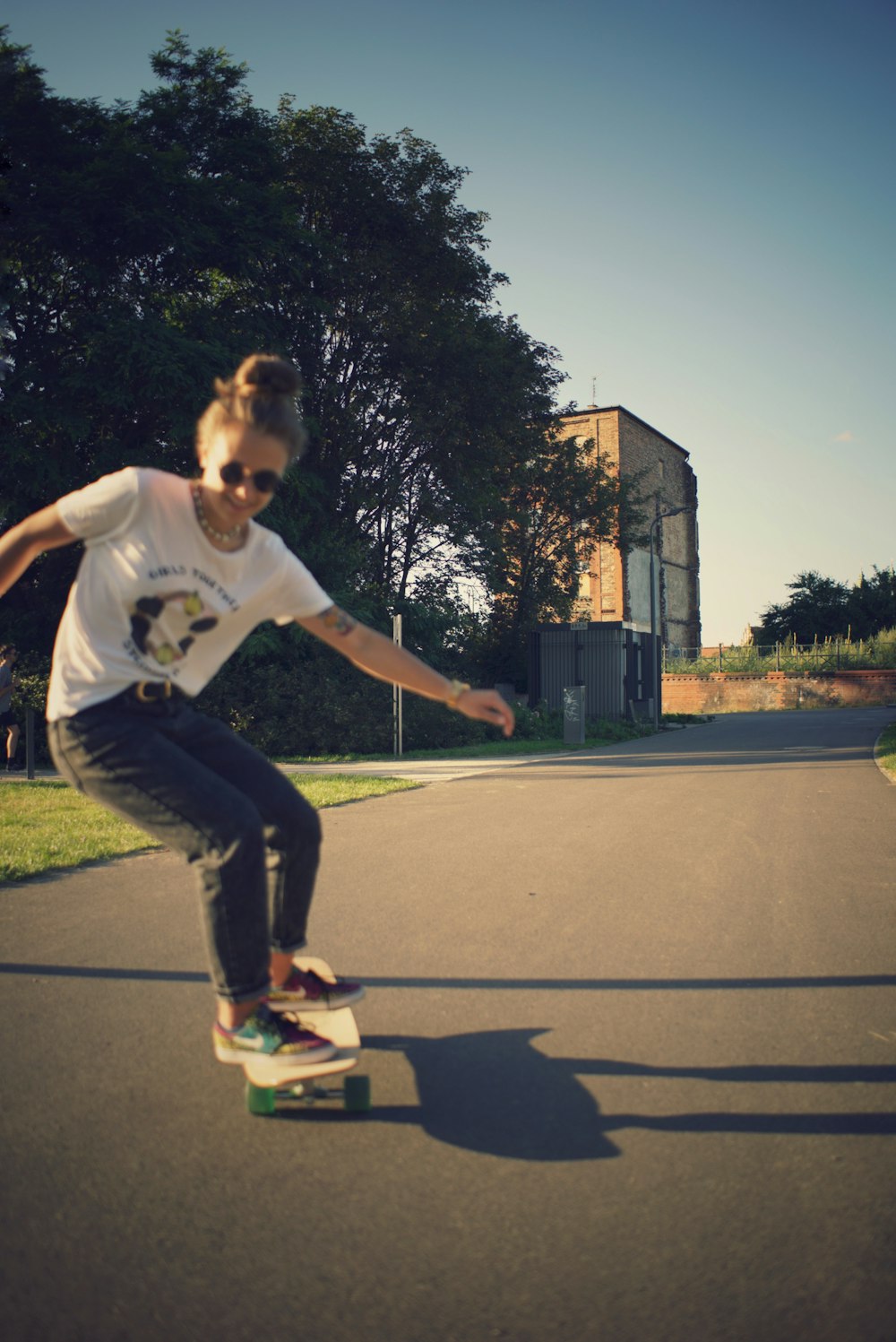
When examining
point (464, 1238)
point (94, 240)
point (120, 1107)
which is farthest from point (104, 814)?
point (94, 240)

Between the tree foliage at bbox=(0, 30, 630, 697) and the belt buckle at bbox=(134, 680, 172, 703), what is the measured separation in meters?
15.2

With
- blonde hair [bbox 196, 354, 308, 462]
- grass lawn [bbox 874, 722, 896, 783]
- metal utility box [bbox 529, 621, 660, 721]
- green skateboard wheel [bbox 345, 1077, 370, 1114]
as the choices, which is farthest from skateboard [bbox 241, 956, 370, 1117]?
metal utility box [bbox 529, 621, 660, 721]

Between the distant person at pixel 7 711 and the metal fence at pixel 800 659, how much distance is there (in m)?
38.5

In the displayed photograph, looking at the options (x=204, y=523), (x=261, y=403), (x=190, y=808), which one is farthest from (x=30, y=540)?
(x=190, y=808)

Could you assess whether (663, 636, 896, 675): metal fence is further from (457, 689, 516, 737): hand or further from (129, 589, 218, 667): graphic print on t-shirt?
(129, 589, 218, 667): graphic print on t-shirt

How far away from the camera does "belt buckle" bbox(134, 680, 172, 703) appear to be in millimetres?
2824

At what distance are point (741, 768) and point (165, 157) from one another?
555 inches

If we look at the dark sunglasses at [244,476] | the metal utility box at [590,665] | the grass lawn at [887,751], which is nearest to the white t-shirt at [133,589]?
the dark sunglasses at [244,476]

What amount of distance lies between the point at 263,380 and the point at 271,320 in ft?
66.2

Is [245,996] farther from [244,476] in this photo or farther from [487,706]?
[244,476]

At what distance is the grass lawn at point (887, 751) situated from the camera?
1478cm

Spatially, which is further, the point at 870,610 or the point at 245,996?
the point at 870,610

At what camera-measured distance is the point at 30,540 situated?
2.88 metres

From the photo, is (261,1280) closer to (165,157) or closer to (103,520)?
(103,520)
